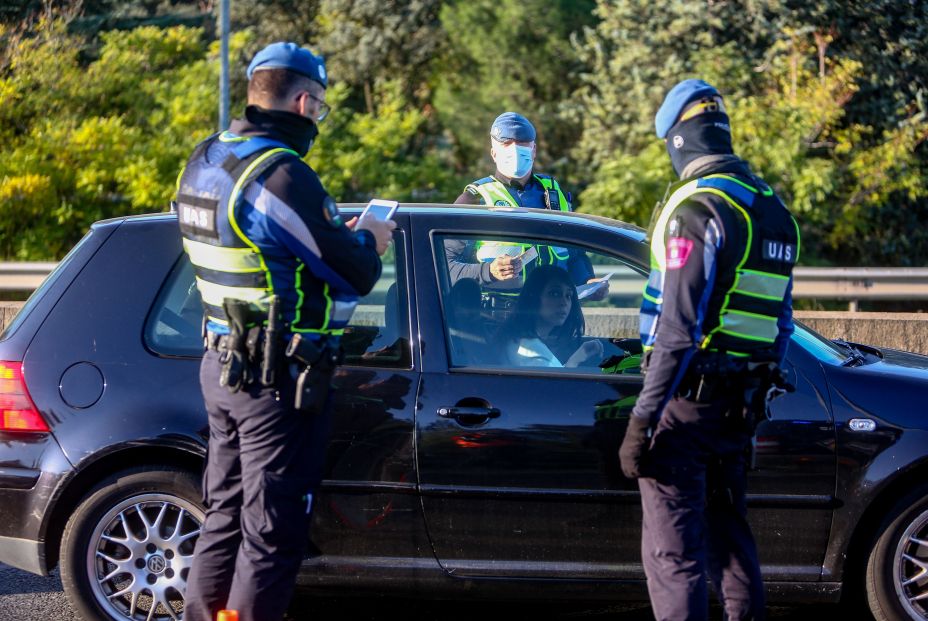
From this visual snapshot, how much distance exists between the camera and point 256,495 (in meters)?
3.27

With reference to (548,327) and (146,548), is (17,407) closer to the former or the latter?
(146,548)

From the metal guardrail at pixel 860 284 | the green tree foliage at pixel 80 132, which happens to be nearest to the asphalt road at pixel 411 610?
the metal guardrail at pixel 860 284

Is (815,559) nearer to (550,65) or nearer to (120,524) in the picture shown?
(120,524)

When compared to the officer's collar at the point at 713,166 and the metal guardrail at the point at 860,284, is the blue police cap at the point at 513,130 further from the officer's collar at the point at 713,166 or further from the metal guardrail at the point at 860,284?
the metal guardrail at the point at 860,284

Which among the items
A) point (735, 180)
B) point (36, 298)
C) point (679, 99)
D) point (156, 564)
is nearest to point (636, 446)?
point (735, 180)

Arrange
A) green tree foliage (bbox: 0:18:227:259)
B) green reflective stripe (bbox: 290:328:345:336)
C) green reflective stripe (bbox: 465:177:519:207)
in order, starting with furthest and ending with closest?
green tree foliage (bbox: 0:18:227:259) < green reflective stripe (bbox: 465:177:519:207) < green reflective stripe (bbox: 290:328:345:336)

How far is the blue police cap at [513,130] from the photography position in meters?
5.35

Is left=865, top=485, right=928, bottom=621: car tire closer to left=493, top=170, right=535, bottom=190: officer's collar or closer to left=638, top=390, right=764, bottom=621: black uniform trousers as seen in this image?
left=638, top=390, right=764, bottom=621: black uniform trousers

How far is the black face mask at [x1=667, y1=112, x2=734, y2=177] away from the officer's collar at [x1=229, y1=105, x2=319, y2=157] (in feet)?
3.69

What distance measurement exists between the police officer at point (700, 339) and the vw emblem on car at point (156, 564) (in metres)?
1.70

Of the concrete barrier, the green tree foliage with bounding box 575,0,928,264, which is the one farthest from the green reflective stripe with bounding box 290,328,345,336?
the green tree foliage with bounding box 575,0,928,264

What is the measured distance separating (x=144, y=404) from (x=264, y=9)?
20049 mm

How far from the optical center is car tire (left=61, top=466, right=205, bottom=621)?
3939 mm

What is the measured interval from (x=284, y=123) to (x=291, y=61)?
0.19 m
